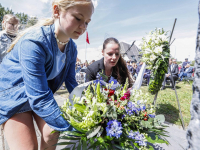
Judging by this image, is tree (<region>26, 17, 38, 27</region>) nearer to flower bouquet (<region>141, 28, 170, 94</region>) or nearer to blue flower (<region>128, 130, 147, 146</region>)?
blue flower (<region>128, 130, 147, 146</region>)

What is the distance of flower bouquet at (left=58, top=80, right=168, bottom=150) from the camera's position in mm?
977

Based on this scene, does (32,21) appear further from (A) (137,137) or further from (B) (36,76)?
(A) (137,137)

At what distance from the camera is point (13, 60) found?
1.11m

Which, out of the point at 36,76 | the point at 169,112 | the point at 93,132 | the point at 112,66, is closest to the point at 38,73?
the point at 36,76

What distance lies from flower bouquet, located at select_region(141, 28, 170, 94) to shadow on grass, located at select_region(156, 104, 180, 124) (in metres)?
1.22

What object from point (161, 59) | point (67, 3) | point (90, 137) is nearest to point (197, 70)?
point (90, 137)

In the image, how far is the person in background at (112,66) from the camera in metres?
2.39

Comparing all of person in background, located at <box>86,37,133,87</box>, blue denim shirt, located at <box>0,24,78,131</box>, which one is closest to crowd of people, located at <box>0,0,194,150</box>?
blue denim shirt, located at <box>0,24,78,131</box>

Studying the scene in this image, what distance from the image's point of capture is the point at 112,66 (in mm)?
2523

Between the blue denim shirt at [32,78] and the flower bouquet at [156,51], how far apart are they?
7.94 feet

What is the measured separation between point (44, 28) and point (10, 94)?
616 mm

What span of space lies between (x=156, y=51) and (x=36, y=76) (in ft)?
8.73

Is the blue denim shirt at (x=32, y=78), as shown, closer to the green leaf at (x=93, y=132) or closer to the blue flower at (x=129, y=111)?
the green leaf at (x=93, y=132)

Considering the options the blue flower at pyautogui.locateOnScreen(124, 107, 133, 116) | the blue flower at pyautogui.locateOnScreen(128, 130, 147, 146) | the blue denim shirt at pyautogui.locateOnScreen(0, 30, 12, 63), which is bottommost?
the blue flower at pyautogui.locateOnScreen(128, 130, 147, 146)
